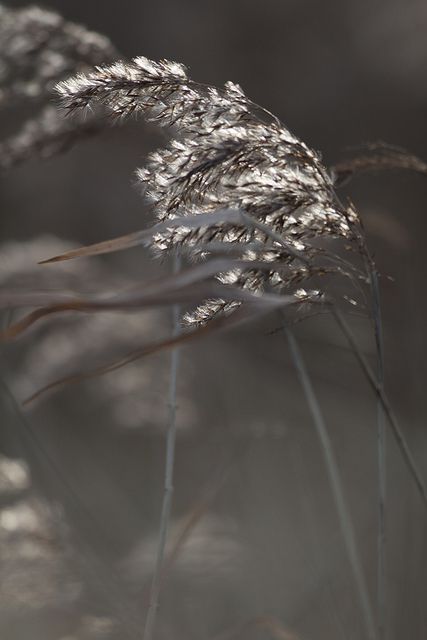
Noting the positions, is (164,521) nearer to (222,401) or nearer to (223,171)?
(223,171)

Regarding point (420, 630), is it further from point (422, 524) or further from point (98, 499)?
point (98, 499)

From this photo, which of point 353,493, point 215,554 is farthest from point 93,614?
point 353,493

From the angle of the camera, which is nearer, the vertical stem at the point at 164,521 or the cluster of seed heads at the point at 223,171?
the cluster of seed heads at the point at 223,171

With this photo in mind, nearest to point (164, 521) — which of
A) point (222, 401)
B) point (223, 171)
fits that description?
point (223, 171)

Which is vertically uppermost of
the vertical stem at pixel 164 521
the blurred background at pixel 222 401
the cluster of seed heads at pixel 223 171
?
the blurred background at pixel 222 401

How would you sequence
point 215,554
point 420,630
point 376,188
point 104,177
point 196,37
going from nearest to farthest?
point 420,630
point 215,554
point 376,188
point 196,37
point 104,177

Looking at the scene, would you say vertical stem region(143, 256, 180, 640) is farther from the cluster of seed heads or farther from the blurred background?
the blurred background

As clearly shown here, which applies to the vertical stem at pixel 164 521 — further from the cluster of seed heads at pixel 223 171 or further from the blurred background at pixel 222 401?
the blurred background at pixel 222 401

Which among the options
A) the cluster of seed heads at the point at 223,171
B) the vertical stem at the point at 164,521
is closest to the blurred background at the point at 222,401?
the vertical stem at the point at 164,521
